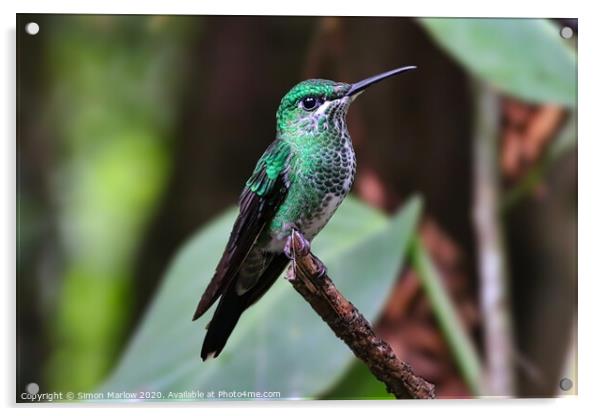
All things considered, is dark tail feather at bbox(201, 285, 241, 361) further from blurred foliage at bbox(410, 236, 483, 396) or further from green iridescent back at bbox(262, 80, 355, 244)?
blurred foliage at bbox(410, 236, 483, 396)

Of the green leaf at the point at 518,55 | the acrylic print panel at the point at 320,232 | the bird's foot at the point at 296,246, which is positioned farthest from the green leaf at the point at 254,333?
the green leaf at the point at 518,55

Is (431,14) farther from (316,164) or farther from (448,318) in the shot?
(448,318)

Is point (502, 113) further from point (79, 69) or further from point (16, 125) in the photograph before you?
point (16, 125)

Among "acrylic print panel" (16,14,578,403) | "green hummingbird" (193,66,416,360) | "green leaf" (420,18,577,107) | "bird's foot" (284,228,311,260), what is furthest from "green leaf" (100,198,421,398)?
"green leaf" (420,18,577,107)

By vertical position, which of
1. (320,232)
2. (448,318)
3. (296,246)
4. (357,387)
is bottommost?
(357,387)

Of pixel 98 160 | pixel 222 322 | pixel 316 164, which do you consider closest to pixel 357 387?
pixel 222 322

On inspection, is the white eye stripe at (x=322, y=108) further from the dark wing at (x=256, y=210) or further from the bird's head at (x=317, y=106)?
the dark wing at (x=256, y=210)
